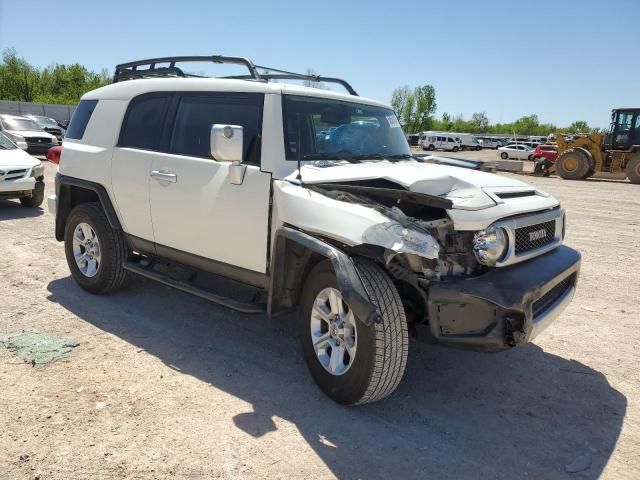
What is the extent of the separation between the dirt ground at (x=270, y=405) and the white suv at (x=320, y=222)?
13.9 inches

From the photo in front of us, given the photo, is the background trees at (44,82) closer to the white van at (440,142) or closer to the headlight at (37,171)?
the white van at (440,142)

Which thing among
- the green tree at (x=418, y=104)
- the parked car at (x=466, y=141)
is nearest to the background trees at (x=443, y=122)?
the green tree at (x=418, y=104)

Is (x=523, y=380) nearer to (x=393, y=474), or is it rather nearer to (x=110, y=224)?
(x=393, y=474)

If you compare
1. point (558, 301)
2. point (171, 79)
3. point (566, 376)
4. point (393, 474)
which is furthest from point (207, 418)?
point (171, 79)

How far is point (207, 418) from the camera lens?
119 inches

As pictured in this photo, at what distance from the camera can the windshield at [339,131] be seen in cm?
370

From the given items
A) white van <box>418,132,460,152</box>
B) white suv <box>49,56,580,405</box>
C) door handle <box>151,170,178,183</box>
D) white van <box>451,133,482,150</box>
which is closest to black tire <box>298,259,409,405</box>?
white suv <box>49,56,580,405</box>

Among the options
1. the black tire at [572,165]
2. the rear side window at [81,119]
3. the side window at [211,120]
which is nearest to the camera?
the side window at [211,120]

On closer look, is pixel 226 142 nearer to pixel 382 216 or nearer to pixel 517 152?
pixel 382 216

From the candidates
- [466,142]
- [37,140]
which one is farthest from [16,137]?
[466,142]

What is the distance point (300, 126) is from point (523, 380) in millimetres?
2524

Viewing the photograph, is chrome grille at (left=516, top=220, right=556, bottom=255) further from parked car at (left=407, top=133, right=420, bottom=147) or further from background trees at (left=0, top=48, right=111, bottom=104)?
background trees at (left=0, top=48, right=111, bottom=104)

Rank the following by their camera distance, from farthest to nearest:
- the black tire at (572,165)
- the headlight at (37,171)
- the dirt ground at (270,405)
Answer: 1. the black tire at (572,165)
2. the headlight at (37,171)
3. the dirt ground at (270,405)

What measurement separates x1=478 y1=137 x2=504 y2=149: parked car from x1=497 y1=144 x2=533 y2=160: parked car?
21.7 metres
